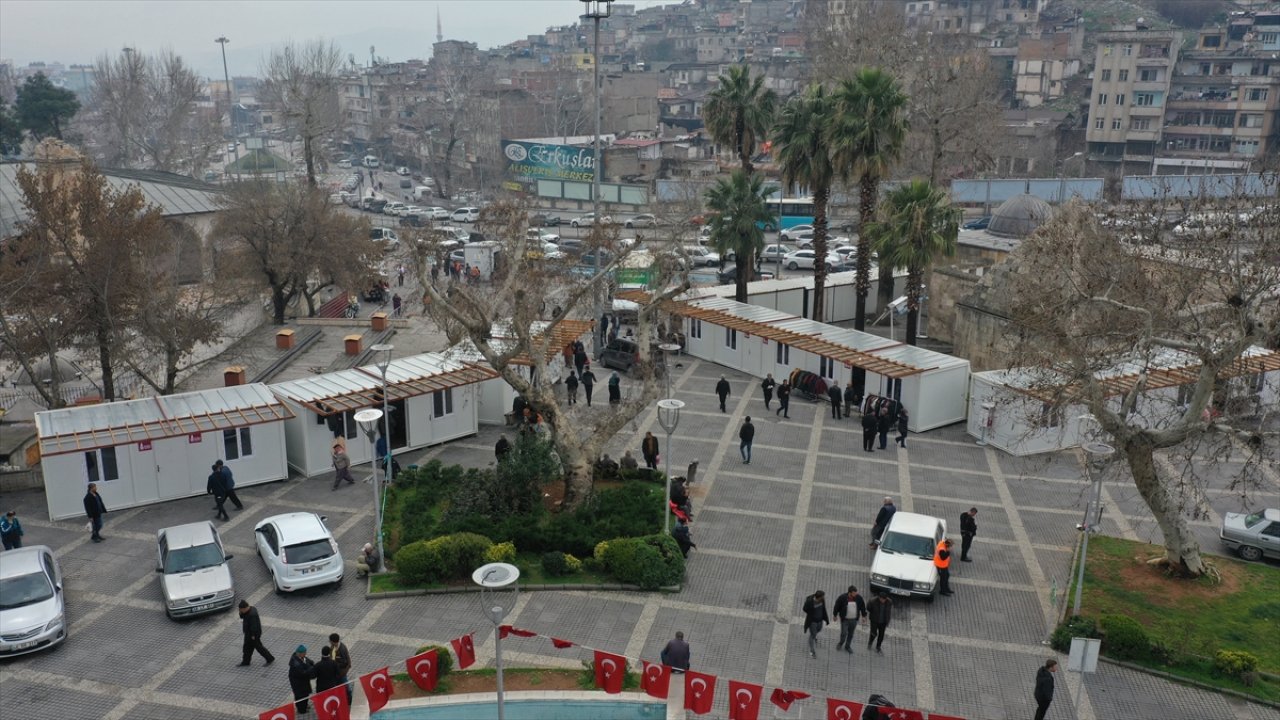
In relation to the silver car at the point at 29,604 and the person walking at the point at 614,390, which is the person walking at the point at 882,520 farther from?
the silver car at the point at 29,604

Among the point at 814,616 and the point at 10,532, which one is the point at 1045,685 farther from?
the point at 10,532

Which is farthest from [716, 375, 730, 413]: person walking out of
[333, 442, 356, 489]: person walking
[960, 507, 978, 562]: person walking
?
[333, 442, 356, 489]: person walking

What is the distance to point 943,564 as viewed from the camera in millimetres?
19203

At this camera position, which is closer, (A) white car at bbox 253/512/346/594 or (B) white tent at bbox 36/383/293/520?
(A) white car at bbox 253/512/346/594

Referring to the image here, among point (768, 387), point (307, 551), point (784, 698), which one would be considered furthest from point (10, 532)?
point (768, 387)

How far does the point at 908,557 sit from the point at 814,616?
3537 millimetres

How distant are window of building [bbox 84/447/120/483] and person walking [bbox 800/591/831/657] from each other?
16674mm

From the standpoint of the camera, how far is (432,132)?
110125mm

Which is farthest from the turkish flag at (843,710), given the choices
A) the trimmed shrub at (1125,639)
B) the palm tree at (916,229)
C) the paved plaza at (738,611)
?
the palm tree at (916,229)

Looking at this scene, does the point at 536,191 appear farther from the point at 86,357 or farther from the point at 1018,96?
the point at 1018,96

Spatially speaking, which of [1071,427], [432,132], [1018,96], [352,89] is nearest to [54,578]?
[1071,427]

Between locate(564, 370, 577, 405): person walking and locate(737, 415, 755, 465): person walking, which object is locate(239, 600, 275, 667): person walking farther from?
locate(564, 370, 577, 405): person walking

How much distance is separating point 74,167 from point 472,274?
18814 mm

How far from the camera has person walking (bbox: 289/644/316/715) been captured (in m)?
15.3
